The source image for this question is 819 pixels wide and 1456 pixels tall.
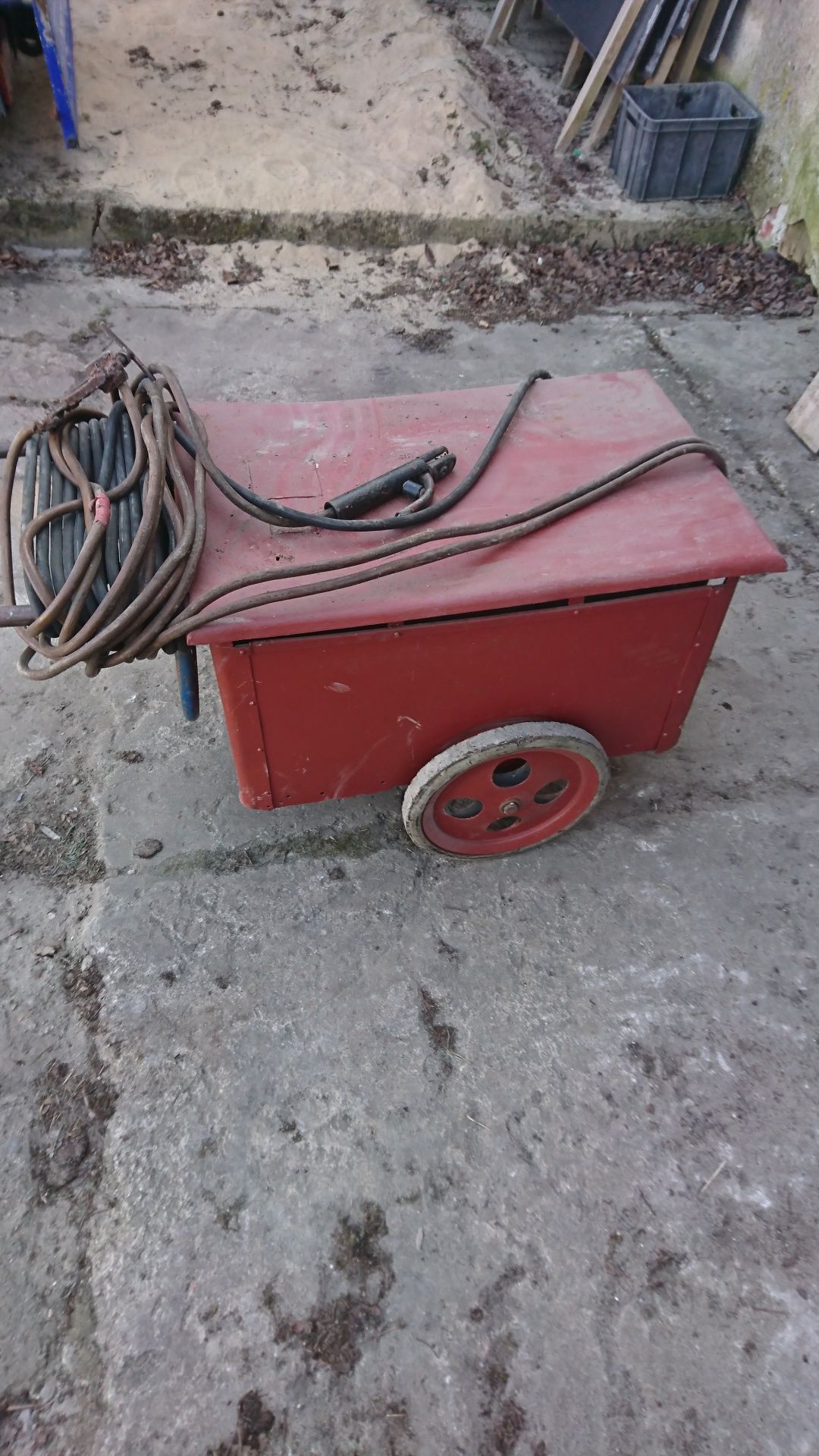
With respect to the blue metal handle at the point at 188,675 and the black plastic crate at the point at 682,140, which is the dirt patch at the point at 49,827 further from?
the black plastic crate at the point at 682,140

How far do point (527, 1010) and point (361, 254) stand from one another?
5.13 metres

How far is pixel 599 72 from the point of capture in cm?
589

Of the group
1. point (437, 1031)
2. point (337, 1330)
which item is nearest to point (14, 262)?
point (437, 1031)

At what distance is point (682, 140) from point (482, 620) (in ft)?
17.2

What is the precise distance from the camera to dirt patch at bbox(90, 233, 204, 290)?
538cm

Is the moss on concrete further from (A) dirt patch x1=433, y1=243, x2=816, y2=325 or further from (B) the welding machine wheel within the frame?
(B) the welding machine wheel

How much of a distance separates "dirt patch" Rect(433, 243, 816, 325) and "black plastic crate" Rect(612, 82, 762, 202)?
42cm

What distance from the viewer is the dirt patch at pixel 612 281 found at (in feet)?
17.6

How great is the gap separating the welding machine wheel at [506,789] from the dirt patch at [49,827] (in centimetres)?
109

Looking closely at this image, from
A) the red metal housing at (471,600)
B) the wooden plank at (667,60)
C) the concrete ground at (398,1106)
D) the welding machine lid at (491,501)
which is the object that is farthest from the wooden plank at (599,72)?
the concrete ground at (398,1106)

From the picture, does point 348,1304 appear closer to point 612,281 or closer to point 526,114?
point 612,281

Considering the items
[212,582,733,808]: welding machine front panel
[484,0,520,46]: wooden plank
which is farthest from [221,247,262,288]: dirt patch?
[212,582,733,808]: welding machine front panel

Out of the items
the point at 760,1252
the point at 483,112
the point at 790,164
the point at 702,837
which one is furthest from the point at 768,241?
the point at 760,1252

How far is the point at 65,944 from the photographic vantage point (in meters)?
2.58
